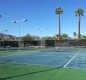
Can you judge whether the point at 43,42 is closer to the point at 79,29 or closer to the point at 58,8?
the point at 79,29

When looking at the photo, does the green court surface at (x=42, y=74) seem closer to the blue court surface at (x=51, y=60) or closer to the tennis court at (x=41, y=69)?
the tennis court at (x=41, y=69)

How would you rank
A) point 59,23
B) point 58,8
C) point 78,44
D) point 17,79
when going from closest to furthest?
point 17,79 → point 78,44 → point 59,23 → point 58,8

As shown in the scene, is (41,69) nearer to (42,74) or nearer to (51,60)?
(42,74)

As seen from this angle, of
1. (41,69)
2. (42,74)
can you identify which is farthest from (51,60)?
(42,74)

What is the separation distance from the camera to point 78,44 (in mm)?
83812

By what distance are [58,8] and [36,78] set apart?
91.6 metres

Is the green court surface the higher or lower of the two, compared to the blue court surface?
lower

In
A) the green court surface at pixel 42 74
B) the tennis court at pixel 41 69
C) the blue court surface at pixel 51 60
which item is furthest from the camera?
the blue court surface at pixel 51 60

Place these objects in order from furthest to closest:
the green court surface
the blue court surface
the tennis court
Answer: the blue court surface
the tennis court
the green court surface

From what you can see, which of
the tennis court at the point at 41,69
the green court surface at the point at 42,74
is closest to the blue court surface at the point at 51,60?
the tennis court at the point at 41,69

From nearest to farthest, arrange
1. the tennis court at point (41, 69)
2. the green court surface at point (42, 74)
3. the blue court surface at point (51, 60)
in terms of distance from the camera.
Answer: the green court surface at point (42, 74) → the tennis court at point (41, 69) → the blue court surface at point (51, 60)

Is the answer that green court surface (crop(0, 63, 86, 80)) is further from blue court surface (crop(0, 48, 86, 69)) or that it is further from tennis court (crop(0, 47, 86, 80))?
blue court surface (crop(0, 48, 86, 69))

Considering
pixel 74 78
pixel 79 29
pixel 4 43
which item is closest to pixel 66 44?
pixel 79 29

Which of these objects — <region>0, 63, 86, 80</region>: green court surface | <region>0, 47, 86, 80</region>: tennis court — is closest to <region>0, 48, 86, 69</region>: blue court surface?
<region>0, 47, 86, 80</region>: tennis court
